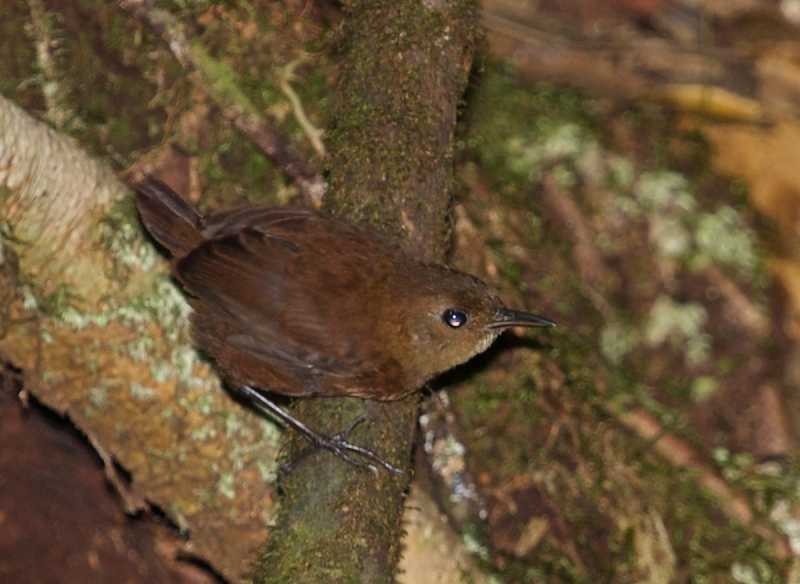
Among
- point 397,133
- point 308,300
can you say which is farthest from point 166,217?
point 397,133

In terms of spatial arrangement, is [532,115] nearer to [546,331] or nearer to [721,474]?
[546,331]

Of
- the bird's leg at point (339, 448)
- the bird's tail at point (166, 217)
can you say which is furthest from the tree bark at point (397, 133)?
the bird's tail at point (166, 217)

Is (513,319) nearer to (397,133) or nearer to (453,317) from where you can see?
(453,317)

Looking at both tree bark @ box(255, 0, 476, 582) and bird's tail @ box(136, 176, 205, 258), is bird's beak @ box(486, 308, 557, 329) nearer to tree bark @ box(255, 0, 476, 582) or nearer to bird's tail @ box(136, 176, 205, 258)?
tree bark @ box(255, 0, 476, 582)

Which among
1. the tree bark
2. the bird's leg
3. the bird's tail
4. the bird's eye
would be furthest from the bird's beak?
the bird's tail

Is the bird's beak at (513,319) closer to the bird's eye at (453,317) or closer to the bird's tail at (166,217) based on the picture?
the bird's eye at (453,317)

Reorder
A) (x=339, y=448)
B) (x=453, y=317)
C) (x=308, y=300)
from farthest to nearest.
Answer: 1. (x=453, y=317)
2. (x=308, y=300)
3. (x=339, y=448)

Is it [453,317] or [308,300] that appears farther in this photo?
[453,317]
